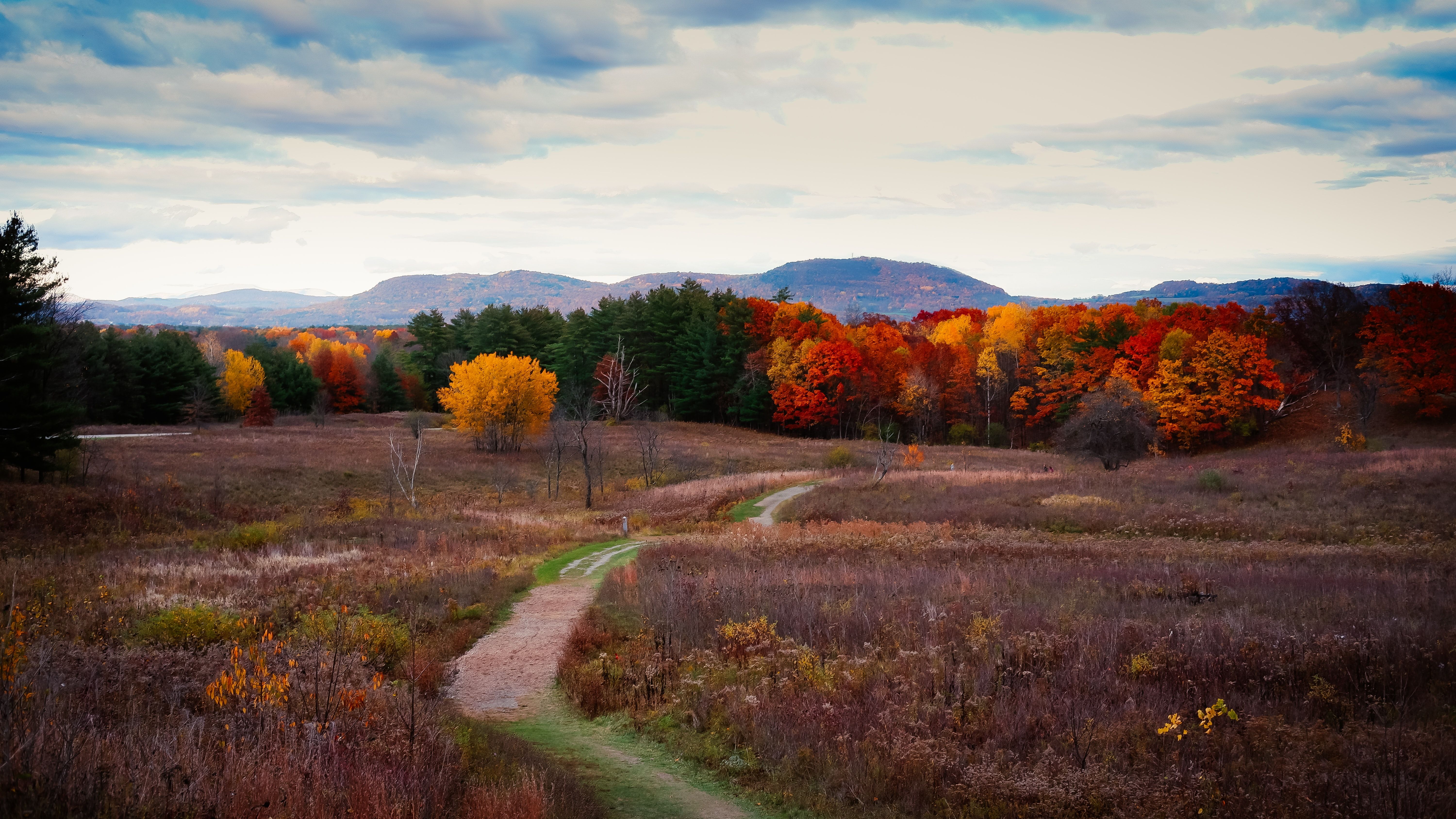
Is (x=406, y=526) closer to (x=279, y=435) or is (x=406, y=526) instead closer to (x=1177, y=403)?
(x=279, y=435)

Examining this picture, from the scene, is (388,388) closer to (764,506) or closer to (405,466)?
(405,466)

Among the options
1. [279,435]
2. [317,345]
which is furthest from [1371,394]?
[317,345]

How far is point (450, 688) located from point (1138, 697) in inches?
335

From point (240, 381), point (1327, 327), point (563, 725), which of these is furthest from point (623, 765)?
point (240, 381)

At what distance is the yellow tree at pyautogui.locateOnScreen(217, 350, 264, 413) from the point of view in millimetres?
89250

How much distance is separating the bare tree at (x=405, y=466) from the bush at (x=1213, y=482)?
104ft

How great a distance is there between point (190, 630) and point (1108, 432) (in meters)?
45.6

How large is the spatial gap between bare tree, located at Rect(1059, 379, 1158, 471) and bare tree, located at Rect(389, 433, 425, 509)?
3700 cm

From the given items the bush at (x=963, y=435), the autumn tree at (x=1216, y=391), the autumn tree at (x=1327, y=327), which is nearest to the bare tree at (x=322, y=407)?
the bush at (x=963, y=435)

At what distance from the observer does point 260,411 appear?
81.1 meters

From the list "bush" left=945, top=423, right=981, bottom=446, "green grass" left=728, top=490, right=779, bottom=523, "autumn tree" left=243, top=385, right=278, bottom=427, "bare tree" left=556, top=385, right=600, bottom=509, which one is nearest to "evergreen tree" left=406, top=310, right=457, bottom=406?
"autumn tree" left=243, top=385, right=278, bottom=427

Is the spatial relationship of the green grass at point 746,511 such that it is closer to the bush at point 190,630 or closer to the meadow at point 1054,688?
the meadow at point 1054,688

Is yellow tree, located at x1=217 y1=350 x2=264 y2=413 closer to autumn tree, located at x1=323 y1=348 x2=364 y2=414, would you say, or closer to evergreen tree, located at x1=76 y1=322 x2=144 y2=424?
evergreen tree, located at x1=76 y1=322 x2=144 y2=424

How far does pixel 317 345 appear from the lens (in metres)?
146
